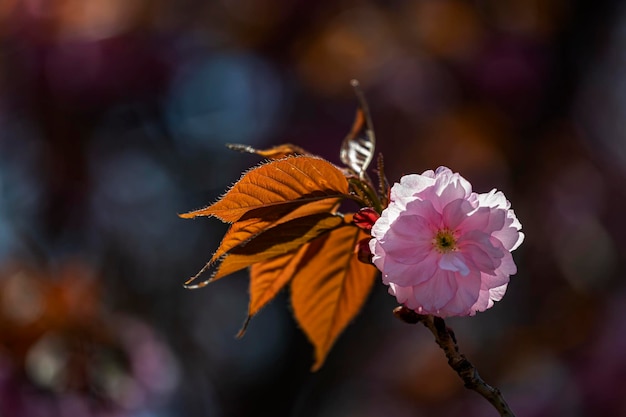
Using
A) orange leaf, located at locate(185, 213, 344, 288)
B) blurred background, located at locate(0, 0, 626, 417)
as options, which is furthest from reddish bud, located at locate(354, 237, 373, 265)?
blurred background, located at locate(0, 0, 626, 417)

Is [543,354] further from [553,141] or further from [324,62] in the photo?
[324,62]

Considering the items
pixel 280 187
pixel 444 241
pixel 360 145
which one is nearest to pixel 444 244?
pixel 444 241

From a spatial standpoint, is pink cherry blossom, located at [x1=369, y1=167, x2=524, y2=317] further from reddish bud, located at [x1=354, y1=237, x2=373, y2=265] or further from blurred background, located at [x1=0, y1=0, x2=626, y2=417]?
blurred background, located at [x1=0, y1=0, x2=626, y2=417]

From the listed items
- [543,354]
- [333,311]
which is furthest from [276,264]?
[543,354]

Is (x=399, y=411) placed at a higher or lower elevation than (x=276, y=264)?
lower

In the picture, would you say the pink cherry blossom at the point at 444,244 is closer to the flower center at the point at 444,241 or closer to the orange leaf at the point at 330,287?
the flower center at the point at 444,241
